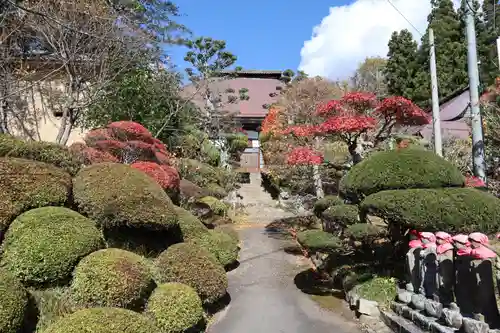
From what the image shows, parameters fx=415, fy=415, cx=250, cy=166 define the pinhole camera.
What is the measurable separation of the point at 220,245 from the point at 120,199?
3532 millimetres

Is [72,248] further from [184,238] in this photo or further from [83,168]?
[184,238]

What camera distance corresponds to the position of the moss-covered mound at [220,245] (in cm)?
868

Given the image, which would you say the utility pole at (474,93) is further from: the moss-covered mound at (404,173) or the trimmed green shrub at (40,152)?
the trimmed green shrub at (40,152)

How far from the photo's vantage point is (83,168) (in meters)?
7.48

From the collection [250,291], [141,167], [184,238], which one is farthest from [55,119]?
[250,291]

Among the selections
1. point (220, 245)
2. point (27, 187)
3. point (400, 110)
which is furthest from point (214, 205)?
point (27, 187)

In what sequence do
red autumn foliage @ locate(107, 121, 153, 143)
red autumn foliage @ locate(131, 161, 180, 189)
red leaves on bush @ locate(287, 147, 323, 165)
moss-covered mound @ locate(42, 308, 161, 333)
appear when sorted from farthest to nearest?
red leaves on bush @ locate(287, 147, 323, 165)
red autumn foliage @ locate(107, 121, 153, 143)
red autumn foliage @ locate(131, 161, 180, 189)
moss-covered mound @ locate(42, 308, 161, 333)

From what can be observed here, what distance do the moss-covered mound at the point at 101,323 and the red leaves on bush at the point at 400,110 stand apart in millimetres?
6045

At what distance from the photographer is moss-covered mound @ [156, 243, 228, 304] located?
6660mm

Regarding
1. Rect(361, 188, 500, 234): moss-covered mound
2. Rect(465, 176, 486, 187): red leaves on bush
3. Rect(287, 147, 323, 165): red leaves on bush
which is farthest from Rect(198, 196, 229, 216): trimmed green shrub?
Rect(361, 188, 500, 234): moss-covered mound

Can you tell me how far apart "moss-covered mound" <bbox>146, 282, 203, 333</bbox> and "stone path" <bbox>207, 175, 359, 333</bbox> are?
668 mm

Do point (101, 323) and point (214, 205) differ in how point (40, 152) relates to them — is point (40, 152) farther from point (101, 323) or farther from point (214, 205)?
point (214, 205)

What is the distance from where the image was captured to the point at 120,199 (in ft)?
21.9

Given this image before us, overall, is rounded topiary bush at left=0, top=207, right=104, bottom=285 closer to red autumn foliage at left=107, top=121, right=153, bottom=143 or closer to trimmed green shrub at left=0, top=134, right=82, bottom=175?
trimmed green shrub at left=0, top=134, right=82, bottom=175
